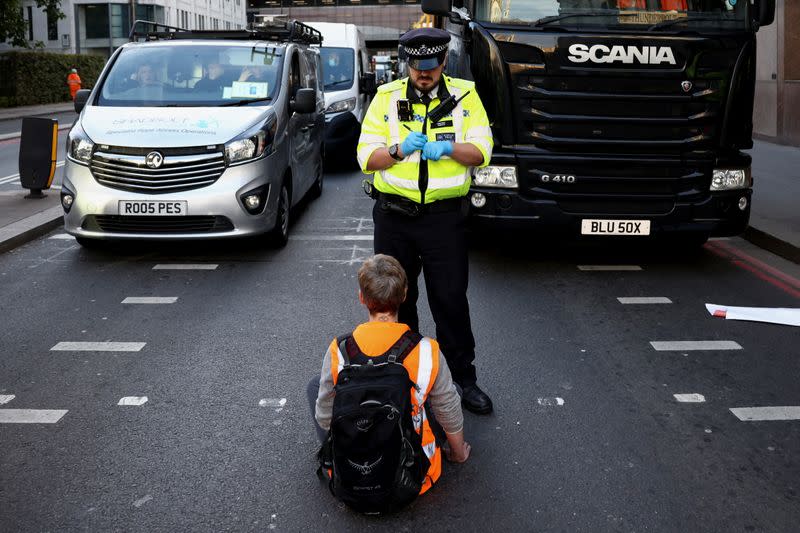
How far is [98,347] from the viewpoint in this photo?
5.77m

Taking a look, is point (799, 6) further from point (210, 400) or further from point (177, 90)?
point (210, 400)

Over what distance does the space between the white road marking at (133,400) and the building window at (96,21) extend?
206ft

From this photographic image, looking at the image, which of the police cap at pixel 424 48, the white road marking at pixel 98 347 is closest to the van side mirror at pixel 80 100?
the white road marking at pixel 98 347

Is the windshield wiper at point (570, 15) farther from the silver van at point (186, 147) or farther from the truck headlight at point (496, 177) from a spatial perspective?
the silver van at point (186, 147)

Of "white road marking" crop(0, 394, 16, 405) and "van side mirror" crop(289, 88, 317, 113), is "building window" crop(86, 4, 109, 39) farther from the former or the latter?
"white road marking" crop(0, 394, 16, 405)

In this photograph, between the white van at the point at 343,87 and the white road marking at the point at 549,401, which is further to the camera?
the white van at the point at 343,87

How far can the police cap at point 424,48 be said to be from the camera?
4.19m

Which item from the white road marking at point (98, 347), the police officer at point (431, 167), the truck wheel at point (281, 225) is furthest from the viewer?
the truck wheel at point (281, 225)

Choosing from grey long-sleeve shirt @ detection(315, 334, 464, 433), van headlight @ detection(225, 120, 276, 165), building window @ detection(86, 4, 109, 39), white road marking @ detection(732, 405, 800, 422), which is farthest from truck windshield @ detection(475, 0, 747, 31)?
building window @ detection(86, 4, 109, 39)

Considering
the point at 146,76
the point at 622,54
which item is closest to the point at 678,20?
the point at 622,54

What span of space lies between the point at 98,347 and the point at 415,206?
8.10ft

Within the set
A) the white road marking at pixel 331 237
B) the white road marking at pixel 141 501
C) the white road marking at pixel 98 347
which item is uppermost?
the white road marking at pixel 331 237

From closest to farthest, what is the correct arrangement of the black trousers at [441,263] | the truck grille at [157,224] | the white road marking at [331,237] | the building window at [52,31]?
the black trousers at [441,263]
the truck grille at [157,224]
the white road marking at [331,237]
the building window at [52,31]

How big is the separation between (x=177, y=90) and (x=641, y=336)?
520 cm
